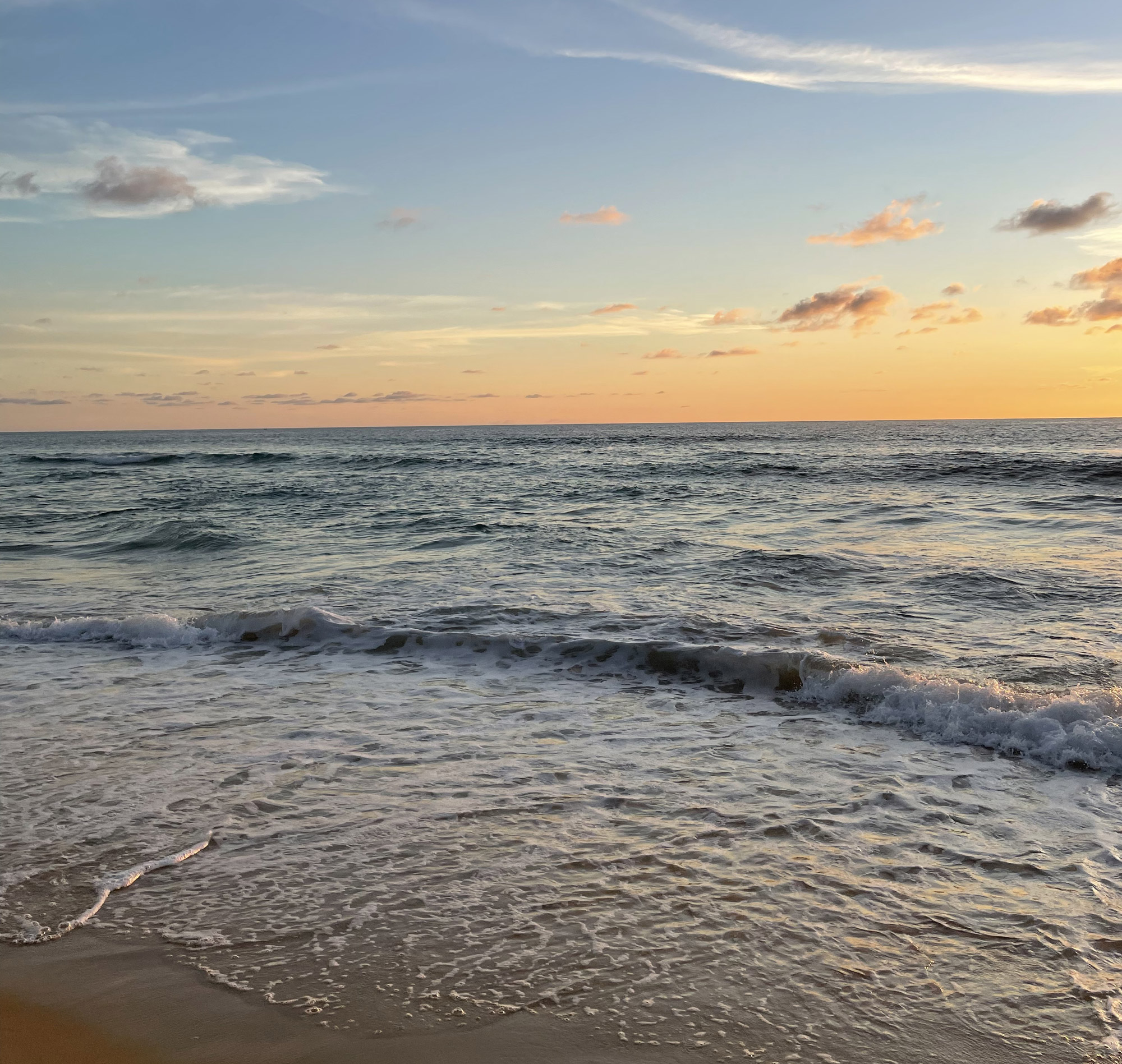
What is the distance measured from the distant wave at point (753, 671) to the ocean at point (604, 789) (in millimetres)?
35

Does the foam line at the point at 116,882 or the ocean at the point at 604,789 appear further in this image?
the foam line at the point at 116,882

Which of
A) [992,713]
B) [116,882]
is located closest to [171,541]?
[116,882]

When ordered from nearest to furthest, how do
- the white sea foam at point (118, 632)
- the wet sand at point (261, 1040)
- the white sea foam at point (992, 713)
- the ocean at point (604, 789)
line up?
1. the wet sand at point (261, 1040)
2. the ocean at point (604, 789)
3. the white sea foam at point (992, 713)
4. the white sea foam at point (118, 632)

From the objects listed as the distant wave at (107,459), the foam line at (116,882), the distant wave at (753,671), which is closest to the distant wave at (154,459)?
the distant wave at (107,459)

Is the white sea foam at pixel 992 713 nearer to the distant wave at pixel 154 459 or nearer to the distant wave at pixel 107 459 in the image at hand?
the distant wave at pixel 154 459

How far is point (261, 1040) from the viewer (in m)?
2.80

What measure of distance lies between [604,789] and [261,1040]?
8.21 ft

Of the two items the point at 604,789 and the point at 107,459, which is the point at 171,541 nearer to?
the point at 604,789

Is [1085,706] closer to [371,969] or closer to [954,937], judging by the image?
[954,937]

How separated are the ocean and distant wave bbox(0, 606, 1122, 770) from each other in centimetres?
4

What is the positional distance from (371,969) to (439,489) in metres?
26.0

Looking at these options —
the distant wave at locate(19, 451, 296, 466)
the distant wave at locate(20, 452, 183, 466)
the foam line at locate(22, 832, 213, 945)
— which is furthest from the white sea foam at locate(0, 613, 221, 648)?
the distant wave at locate(20, 452, 183, 466)

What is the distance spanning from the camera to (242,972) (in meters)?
3.18

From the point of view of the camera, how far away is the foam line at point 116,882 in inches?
135
